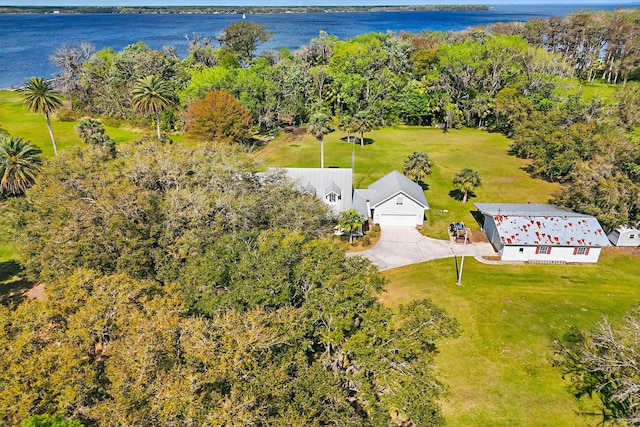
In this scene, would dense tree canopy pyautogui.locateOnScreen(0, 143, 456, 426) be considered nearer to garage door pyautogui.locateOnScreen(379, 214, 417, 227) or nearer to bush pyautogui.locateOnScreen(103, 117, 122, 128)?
garage door pyautogui.locateOnScreen(379, 214, 417, 227)

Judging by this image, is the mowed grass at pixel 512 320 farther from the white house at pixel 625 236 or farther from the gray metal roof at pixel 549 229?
the gray metal roof at pixel 549 229

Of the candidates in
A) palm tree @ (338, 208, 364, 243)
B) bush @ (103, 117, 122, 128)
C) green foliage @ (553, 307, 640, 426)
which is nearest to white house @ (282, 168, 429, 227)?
palm tree @ (338, 208, 364, 243)

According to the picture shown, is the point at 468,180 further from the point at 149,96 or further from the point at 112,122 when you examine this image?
the point at 112,122

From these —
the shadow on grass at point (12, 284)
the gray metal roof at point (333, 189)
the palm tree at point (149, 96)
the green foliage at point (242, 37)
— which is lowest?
the shadow on grass at point (12, 284)

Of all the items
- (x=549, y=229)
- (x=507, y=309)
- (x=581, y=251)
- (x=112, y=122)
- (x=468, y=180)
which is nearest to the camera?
(x=507, y=309)

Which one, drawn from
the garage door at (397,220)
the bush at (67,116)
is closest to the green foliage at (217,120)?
the garage door at (397,220)

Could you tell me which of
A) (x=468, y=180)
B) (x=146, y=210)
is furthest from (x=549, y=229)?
(x=146, y=210)

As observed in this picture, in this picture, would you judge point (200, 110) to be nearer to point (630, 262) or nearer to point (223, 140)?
point (223, 140)

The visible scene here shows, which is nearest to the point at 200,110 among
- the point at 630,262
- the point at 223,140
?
the point at 223,140
